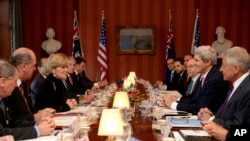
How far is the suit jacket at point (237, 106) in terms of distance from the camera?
273 cm

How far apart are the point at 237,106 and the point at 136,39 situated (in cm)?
691

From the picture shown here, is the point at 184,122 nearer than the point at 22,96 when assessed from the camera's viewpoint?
Yes

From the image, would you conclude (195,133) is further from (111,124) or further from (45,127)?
(45,127)

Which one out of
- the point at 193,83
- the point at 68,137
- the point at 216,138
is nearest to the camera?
the point at 68,137

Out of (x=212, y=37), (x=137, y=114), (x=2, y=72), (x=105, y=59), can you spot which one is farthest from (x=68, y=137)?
(x=212, y=37)

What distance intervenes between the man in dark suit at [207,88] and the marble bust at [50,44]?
576cm

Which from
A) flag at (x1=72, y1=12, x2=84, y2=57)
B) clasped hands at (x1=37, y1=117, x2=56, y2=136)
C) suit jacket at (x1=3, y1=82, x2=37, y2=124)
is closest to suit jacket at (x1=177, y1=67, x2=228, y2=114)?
suit jacket at (x1=3, y1=82, x2=37, y2=124)

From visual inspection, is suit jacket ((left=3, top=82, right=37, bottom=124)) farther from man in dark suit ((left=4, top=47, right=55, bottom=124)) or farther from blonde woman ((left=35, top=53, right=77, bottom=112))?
blonde woman ((left=35, top=53, right=77, bottom=112))

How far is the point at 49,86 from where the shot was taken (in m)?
4.43

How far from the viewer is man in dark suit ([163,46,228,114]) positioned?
393cm

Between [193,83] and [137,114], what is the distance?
2.04m

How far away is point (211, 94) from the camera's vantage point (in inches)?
155

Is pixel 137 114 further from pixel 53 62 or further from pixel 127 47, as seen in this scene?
pixel 127 47

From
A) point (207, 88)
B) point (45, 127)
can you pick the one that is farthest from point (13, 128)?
point (207, 88)
